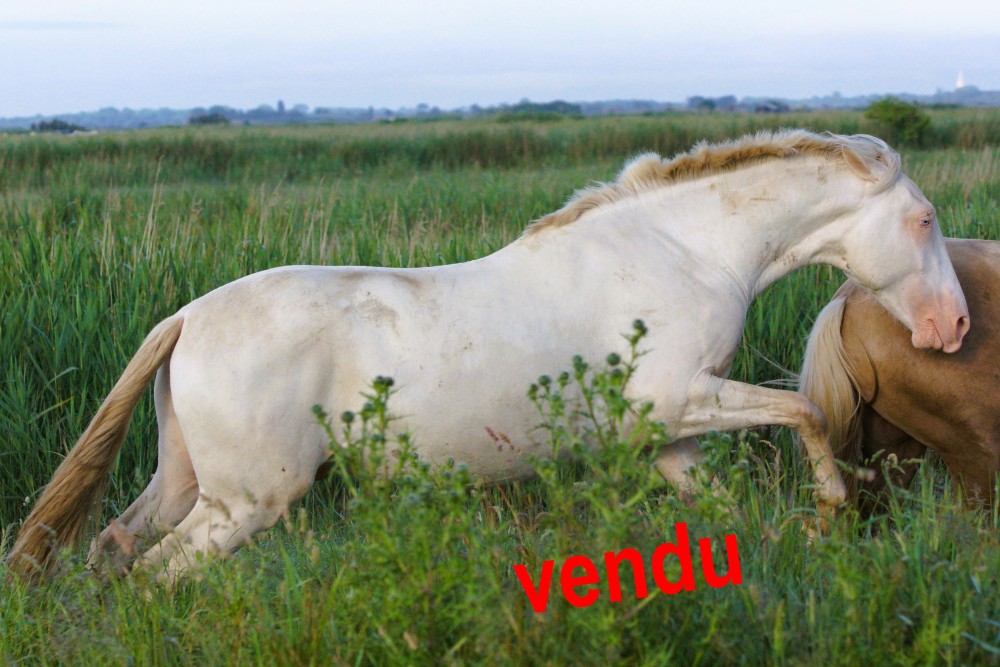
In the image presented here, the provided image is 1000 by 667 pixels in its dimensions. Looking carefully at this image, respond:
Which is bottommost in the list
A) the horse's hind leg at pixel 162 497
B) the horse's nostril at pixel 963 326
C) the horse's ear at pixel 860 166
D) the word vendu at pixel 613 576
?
the horse's hind leg at pixel 162 497

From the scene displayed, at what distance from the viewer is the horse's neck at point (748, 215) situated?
11.7 feet

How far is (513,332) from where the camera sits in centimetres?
321

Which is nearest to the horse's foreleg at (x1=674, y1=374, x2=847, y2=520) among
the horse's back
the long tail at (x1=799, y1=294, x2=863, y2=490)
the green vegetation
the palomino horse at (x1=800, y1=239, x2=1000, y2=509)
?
the palomino horse at (x1=800, y1=239, x2=1000, y2=509)

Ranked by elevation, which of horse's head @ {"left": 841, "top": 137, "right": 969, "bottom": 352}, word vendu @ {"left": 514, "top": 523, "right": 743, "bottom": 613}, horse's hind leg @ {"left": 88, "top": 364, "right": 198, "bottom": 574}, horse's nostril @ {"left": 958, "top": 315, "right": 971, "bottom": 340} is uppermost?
horse's head @ {"left": 841, "top": 137, "right": 969, "bottom": 352}

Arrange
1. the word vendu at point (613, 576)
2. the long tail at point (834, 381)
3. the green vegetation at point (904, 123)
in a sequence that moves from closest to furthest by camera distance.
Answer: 1. the word vendu at point (613, 576)
2. the long tail at point (834, 381)
3. the green vegetation at point (904, 123)

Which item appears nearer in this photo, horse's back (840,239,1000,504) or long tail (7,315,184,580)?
long tail (7,315,184,580)

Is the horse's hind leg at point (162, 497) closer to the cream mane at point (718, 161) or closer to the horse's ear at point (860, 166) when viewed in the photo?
the cream mane at point (718, 161)

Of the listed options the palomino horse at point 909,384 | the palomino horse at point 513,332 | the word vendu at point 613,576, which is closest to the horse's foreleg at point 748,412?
the palomino horse at point 513,332

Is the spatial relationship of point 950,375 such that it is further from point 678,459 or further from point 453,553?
point 453,553

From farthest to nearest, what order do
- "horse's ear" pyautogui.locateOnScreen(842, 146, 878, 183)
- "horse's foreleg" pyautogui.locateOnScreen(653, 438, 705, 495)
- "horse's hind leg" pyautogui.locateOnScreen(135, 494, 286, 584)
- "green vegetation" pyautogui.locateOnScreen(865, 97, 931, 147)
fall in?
"green vegetation" pyautogui.locateOnScreen(865, 97, 931, 147), "horse's foreleg" pyautogui.locateOnScreen(653, 438, 705, 495), "horse's ear" pyautogui.locateOnScreen(842, 146, 878, 183), "horse's hind leg" pyautogui.locateOnScreen(135, 494, 286, 584)

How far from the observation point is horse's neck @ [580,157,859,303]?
3559mm

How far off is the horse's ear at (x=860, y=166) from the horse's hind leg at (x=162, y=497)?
242cm

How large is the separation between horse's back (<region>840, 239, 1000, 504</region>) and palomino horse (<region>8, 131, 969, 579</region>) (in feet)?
0.79

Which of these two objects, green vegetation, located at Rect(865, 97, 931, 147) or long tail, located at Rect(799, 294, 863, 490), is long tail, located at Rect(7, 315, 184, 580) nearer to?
long tail, located at Rect(799, 294, 863, 490)
